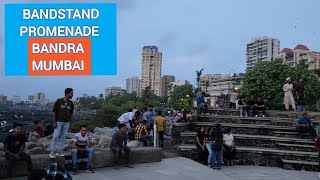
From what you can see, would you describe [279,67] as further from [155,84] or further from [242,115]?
[155,84]

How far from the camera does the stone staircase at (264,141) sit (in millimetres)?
12898

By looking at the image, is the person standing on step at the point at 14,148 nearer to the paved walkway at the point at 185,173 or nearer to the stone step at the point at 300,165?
the paved walkway at the point at 185,173

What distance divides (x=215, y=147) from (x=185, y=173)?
204cm

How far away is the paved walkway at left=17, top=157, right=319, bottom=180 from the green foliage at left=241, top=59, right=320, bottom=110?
2708 centimetres

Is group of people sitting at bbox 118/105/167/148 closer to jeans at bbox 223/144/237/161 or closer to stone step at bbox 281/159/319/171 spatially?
jeans at bbox 223/144/237/161

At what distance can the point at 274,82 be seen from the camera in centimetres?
3919

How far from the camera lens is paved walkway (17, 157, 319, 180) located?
30.1ft

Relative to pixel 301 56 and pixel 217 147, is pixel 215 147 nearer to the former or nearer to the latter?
pixel 217 147

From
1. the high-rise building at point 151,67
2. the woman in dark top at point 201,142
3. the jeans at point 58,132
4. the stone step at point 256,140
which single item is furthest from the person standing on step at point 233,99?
the high-rise building at point 151,67

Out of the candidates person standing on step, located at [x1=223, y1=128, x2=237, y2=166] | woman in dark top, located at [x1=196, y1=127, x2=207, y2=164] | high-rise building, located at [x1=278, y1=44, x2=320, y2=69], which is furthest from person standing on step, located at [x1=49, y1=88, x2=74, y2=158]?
high-rise building, located at [x1=278, y1=44, x2=320, y2=69]

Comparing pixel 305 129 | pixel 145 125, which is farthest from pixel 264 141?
pixel 145 125

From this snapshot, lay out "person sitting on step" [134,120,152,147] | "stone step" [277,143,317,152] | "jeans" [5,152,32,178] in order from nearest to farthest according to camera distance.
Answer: "jeans" [5,152,32,178] < "person sitting on step" [134,120,152,147] < "stone step" [277,143,317,152]

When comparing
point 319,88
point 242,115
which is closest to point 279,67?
point 319,88

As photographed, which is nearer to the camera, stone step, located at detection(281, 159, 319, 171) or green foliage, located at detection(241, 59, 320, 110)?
stone step, located at detection(281, 159, 319, 171)
